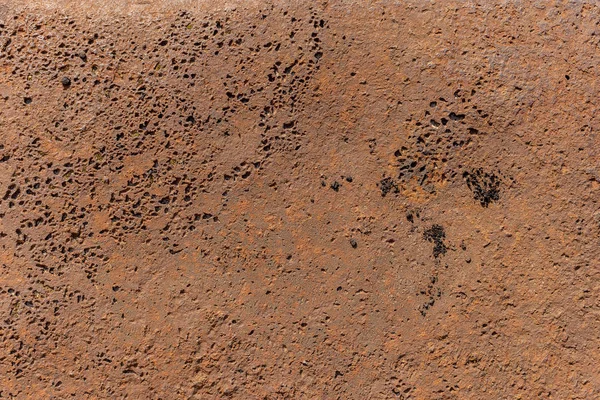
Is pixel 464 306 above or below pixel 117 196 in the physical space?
below

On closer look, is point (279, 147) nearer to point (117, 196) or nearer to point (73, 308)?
point (117, 196)

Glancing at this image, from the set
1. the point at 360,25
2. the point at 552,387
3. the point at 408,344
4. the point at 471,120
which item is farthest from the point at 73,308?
the point at 552,387

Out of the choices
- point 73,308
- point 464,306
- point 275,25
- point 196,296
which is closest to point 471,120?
point 464,306

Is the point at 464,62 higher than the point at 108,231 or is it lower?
lower

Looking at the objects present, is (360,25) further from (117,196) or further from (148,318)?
(148,318)

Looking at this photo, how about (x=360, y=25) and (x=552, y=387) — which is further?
(x=360, y=25)

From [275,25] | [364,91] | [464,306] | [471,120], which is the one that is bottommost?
[464,306]
